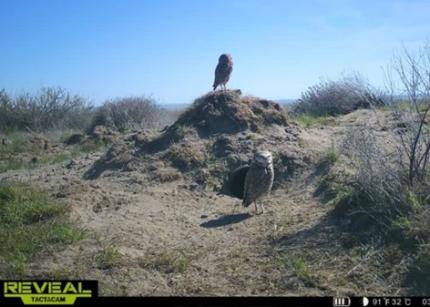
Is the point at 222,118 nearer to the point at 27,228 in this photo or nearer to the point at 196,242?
the point at 196,242

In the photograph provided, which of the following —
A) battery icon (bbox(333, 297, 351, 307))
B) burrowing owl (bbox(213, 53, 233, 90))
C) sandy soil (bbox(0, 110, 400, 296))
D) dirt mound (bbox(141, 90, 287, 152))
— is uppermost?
burrowing owl (bbox(213, 53, 233, 90))

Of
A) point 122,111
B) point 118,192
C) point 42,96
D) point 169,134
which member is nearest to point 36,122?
point 42,96

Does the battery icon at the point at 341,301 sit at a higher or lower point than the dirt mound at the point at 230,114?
lower

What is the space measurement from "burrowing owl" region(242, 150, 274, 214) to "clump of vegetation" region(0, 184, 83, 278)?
9.16 feet

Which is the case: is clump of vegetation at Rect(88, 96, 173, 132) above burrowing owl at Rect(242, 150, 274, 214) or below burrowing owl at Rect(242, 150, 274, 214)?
above

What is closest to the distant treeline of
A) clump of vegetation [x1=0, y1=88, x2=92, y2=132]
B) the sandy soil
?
clump of vegetation [x1=0, y1=88, x2=92, y2=132]

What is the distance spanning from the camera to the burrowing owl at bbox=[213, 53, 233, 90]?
1430 centimetres

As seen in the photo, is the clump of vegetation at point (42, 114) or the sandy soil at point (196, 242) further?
the clump of vegetation at point (42, 114)

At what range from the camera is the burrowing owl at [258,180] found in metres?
8.98

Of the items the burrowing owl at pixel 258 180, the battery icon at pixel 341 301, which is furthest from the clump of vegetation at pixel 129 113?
the battery icon at pixel 341 301

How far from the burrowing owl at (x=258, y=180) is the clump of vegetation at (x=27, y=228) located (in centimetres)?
279

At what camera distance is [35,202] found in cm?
852

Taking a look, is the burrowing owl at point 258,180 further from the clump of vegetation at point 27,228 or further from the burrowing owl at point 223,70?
the burrowing owl at point 223,70

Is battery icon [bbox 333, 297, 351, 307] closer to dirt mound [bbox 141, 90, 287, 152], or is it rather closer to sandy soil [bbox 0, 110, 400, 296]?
sandy soil [bbox 0, 110, 400, 296]
